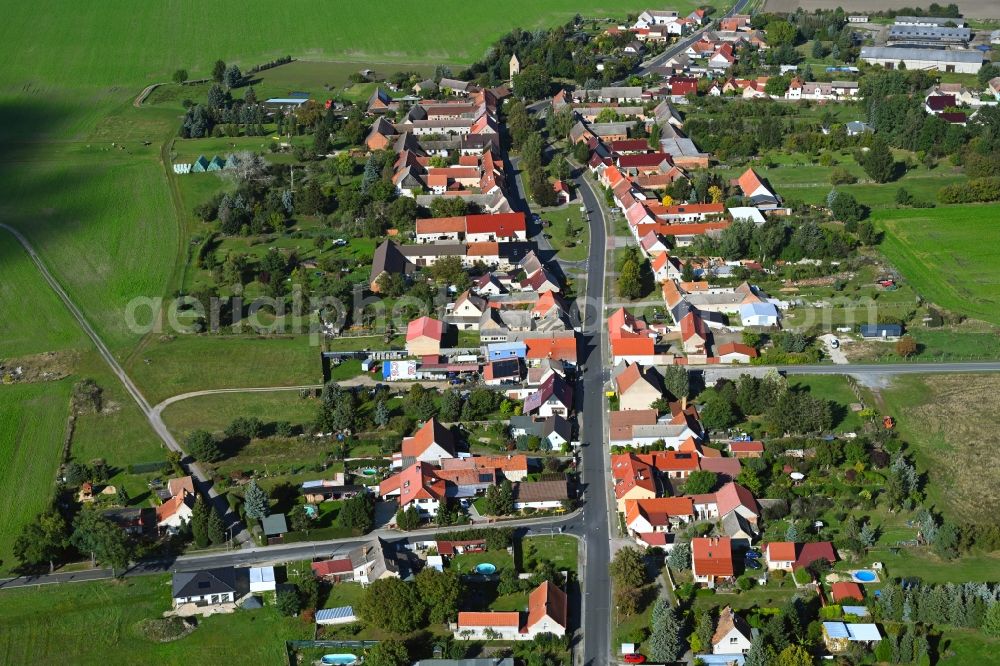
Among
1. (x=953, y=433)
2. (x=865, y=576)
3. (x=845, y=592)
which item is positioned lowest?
(x=845, y=592)

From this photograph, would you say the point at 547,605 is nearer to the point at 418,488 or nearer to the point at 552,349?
the point at 418,488

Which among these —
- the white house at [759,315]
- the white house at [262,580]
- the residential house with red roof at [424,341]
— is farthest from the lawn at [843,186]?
the white house at [262,580]

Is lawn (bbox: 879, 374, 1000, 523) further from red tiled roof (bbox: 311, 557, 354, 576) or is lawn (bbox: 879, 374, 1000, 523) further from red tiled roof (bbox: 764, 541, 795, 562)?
red tiled roof (bbox: 311, 557, 354, 576)

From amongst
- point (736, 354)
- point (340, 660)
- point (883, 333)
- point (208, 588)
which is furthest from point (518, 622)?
point (883, 333)

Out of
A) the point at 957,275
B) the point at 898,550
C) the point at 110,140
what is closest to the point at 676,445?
the point at 898,550

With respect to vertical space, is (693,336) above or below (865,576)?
above

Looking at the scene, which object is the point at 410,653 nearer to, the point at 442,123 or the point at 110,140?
the point at 442,123
